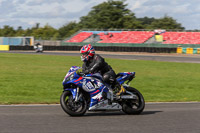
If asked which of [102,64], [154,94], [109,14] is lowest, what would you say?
[154,94]

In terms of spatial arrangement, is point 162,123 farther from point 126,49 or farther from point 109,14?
point 109,14

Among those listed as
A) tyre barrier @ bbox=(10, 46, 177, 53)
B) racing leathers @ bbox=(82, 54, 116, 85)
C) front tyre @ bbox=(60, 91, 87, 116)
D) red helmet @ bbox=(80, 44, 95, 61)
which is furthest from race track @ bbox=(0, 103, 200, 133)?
tyre barrier @ bbox=(10, 46, 177, 53)

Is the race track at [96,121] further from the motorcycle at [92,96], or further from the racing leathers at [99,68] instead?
the racing leathers at [99,68]

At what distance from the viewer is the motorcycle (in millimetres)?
7449

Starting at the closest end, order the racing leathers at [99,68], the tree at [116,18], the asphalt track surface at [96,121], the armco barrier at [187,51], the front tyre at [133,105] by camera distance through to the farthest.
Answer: the asphalt track surface at [96,121] → the racing leathers at [99,68] → the front tyre at [133,105] → the armco barrier at [187,51] → the tree at [116,18]

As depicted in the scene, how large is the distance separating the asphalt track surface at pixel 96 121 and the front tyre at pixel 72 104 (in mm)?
149

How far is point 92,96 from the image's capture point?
775 cm

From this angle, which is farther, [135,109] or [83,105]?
[135,109]

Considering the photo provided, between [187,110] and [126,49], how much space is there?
44138 millimetres

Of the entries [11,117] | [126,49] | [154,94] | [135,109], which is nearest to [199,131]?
[135,109]

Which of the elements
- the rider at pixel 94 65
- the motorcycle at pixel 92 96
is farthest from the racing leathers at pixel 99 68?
the motorcycle at pixel 92 96

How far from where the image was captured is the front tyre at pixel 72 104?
24.3ft

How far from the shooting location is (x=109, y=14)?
93875 millimetres

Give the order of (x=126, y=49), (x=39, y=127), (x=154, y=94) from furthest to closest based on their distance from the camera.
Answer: (x=126, y=49) < (x=154, y=94) < (x=39, y=127)
